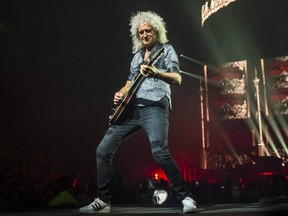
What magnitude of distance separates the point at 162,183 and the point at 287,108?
23.8 meters

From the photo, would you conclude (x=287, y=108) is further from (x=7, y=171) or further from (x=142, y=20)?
(x=142, y=20)

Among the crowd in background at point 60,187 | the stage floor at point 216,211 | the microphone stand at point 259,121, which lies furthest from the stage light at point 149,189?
the microphone stand at point 259,121

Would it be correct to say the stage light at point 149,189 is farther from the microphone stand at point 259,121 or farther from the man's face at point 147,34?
the microphone stand at point 259,121

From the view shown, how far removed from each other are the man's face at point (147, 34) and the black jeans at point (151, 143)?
0.70 m

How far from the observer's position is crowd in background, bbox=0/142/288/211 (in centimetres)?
701

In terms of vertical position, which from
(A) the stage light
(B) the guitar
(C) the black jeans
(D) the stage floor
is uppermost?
(B) the guitar

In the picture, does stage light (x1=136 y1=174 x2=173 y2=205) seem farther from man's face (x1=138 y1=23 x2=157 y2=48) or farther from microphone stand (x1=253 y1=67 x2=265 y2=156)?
microphone stand (x1=253 y1=67 x2=265 y2=156)

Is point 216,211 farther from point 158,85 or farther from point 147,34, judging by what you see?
point 147,34

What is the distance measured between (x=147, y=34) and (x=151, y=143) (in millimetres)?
1114

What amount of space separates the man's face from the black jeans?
27.4 inches

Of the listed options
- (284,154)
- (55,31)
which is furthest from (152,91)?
(284,154)

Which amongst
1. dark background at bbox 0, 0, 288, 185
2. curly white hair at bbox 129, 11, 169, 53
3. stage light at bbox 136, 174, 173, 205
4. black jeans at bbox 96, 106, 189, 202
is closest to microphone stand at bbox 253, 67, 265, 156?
dark background at bbox 0, 0, 288, 185

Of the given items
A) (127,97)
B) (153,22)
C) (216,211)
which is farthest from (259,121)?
(216,211)

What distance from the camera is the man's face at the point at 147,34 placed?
3662mm
